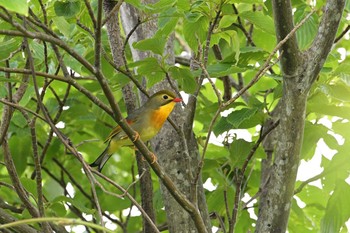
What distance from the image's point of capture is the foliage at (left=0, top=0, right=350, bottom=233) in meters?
3.80

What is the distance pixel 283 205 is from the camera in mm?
4246

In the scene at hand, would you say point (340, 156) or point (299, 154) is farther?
point (340, 156)

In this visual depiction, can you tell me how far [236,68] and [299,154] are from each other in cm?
67

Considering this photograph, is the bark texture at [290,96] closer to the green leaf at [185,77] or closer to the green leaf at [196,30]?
the green leaf at [196,30]

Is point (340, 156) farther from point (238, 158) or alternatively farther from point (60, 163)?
point (60, 163)

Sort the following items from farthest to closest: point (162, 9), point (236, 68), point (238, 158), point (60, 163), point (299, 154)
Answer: point (60, 163)
point (238, 158)
point (299, 154)
point (236, 68)
point (162, 9)

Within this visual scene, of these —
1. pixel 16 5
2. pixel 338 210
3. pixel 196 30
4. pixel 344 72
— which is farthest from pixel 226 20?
pixel 16 5

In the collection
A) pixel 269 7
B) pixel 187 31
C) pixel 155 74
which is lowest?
pixel 155 74

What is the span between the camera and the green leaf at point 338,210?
4516mm

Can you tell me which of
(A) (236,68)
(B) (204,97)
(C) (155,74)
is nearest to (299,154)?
(A) (236,68)

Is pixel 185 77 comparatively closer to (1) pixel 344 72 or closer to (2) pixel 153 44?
(2) pixel 153 44

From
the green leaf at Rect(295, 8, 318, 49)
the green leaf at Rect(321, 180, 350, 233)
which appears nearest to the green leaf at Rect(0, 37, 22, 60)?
the green leaf at Rect(295, 8, 318, 49)

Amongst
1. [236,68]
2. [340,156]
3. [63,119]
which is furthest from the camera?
[63,119]

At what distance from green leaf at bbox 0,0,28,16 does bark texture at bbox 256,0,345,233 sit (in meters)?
1.71
